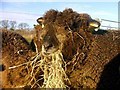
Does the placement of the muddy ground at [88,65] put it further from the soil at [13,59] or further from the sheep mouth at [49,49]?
the sheep mouth at [49,49]

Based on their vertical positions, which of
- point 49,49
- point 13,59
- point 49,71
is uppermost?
point 49,49

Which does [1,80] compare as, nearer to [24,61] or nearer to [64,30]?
[24,61]

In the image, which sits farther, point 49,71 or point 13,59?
point 13,59

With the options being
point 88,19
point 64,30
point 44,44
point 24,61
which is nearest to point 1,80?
point 24,61

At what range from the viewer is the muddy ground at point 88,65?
15.9 ft

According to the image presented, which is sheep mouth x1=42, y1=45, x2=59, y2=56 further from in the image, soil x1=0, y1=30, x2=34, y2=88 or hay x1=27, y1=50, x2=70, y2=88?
soil x1=0, y1=30, x2=34, y2=88

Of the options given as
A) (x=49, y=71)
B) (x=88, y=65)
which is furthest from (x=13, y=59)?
(x=88, y=65)

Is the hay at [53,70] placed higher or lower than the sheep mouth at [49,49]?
lower

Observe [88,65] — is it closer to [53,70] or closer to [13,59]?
[53,70]

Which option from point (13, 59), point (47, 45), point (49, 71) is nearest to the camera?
point (47, 45)

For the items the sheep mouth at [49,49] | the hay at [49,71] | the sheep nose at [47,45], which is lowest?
the hay at [49,71]

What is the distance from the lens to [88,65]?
4891 millimetres

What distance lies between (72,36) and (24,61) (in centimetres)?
81

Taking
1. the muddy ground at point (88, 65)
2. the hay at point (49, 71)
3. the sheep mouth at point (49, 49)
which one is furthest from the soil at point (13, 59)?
the sheep mouth at point (49, 49)
